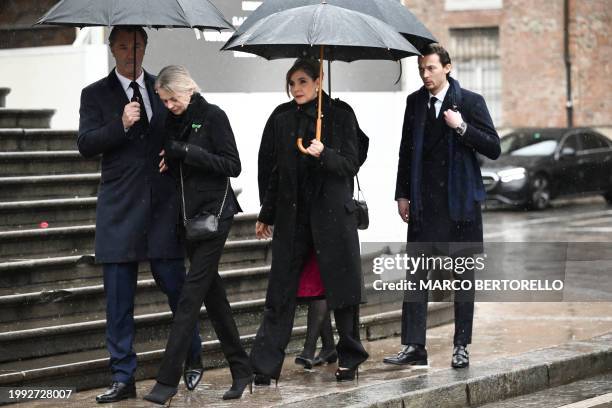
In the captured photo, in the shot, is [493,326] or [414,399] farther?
[493,326]

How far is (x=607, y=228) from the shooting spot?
68.0 ft

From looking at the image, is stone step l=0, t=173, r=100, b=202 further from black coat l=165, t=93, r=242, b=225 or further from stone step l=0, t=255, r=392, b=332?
black coat l=165, t=93, r=242, b=225

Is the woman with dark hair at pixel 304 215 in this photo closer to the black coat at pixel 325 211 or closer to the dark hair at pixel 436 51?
the black coat at pixel 325 211

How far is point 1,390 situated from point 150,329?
1359 mm

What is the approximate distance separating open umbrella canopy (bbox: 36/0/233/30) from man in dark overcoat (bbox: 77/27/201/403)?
0.29 m

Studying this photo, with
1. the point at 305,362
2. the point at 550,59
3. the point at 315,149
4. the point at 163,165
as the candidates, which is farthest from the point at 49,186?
the point at 550,59

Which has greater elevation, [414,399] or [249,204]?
[249,204]

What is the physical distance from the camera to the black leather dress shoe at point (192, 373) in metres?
7.77

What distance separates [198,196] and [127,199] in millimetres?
423

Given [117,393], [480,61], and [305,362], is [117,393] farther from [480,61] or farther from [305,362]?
[480,61]

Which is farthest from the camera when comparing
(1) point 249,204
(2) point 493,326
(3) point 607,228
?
(3) point 607,228

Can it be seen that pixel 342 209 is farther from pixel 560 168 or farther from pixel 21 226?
pixel 560 168

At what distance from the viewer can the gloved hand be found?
24.1ft

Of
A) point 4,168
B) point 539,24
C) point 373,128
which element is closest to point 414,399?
point 4,168
